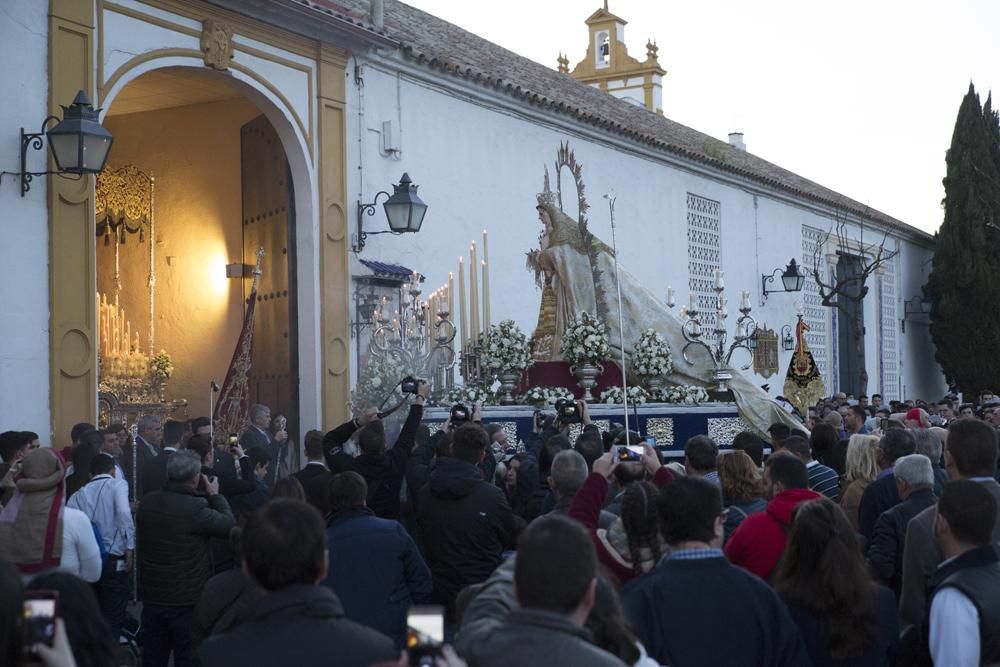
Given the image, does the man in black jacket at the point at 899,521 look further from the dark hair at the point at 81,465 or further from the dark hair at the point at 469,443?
the dark hair at the point at 81,465

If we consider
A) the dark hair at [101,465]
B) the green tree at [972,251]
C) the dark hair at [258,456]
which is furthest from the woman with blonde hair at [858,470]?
the green tree at [972,251]

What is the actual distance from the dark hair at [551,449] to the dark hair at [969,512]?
3356mm

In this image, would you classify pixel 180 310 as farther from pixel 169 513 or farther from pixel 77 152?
pixel 169 513

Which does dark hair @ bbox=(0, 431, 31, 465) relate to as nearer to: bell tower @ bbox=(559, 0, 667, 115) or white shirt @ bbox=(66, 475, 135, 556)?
white shirt @ bbox=(66, 475, 135, 556)

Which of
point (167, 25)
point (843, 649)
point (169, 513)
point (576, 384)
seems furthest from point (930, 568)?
point (167, 25)

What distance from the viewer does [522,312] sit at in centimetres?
A: 1769

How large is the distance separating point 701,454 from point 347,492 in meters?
1.92

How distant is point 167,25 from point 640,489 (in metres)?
8.80

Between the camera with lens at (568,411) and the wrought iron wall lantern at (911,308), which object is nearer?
the camera with lens at (568,411)

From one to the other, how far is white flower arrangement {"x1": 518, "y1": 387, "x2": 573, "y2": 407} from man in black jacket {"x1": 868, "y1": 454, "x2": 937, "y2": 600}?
21.5 ft

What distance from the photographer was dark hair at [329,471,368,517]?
545 centimetres

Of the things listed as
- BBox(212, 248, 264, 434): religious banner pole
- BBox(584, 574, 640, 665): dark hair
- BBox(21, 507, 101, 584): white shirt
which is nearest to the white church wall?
BBox(212, 248, 264, 434): religious banner pole

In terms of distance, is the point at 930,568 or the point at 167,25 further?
the point at 167,25

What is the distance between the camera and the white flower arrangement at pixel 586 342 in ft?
42.6
